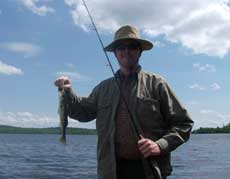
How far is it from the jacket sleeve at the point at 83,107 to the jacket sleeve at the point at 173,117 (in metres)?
0.85

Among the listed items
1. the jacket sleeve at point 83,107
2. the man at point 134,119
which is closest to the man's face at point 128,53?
the man at point 134,119

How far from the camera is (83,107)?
5.66 metres

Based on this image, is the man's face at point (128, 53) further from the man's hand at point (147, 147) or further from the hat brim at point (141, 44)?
the man's hand at point (147, 147)

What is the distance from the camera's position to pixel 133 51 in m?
5.41

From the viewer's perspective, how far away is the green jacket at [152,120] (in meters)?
5.19

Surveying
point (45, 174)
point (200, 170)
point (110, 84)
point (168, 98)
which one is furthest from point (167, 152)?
point (200, 170)

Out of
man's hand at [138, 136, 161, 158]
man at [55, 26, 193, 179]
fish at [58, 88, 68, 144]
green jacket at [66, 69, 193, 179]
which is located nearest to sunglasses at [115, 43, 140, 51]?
man at [55, 26, 193, 179]

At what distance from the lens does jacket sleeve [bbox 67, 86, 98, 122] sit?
18.3 feet

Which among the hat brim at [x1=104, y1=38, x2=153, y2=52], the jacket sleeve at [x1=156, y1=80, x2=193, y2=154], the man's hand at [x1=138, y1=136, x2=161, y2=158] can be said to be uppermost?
the hat brim at [x1=104, y1=38, x2=153, y2=52]

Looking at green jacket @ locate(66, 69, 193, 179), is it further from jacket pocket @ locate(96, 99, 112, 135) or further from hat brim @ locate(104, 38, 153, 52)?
hat brim @ locate(104, 38, 153, 52)

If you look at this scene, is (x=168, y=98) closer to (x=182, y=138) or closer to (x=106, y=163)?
(x=182, y=138)

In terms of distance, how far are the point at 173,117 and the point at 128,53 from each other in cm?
87

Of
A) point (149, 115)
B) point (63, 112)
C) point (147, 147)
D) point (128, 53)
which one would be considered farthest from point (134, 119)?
point (63, 112)

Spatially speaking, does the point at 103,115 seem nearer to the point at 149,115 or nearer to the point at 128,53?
the point at 149,115
